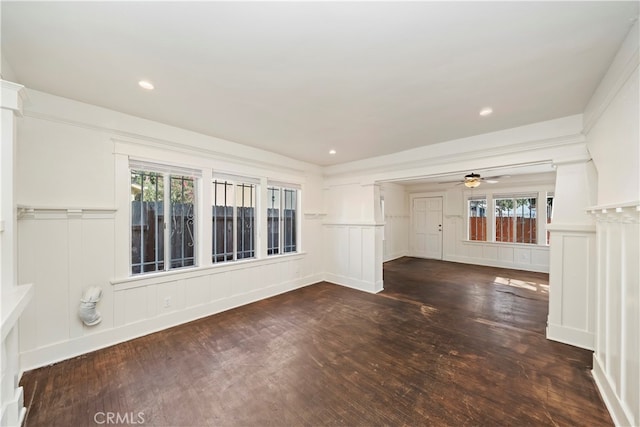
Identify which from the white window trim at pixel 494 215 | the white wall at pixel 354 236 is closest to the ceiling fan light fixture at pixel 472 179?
the white wall at pixel 354 236

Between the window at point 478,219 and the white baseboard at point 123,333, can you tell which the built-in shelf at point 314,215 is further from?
the window at point 478,219

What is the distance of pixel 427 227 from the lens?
8.16m

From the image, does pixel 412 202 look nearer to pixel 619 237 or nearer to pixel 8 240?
pixel 619 237

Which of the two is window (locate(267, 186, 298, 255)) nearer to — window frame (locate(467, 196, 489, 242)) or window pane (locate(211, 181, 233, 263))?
window pane (locate(211, 181, 233, 263))

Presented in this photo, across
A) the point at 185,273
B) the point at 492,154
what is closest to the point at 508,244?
the point at 492,154

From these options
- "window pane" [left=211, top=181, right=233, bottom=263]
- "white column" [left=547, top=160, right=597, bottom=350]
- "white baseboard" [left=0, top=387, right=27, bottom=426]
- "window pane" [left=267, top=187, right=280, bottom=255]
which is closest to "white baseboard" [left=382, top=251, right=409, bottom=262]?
"window pane" [left=267, top=187, right=280, bottom=255]

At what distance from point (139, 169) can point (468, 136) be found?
4.40 m

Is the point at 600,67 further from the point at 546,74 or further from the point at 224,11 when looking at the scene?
the point at 224,11

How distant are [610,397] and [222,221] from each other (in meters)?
4.42

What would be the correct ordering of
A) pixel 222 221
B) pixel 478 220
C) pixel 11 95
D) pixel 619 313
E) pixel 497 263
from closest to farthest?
pixel 11 95, pixel 619 313, pixel 222 221, pixel 497 263, pixel 478 220

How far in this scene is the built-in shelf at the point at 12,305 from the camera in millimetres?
1285

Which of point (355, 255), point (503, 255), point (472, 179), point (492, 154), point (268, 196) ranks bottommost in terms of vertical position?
point (503, 255)

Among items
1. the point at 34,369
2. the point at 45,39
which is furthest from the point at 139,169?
the point at 34,369

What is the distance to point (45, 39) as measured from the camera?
1.55 meters
